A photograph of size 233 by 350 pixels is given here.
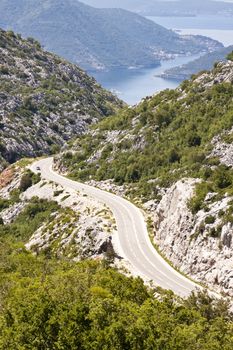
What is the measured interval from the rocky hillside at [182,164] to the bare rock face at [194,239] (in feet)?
0.33

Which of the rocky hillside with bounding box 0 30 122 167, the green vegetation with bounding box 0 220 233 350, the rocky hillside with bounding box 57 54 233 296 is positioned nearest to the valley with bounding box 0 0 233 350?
the green vegetation with bounding box 0 220 233 350

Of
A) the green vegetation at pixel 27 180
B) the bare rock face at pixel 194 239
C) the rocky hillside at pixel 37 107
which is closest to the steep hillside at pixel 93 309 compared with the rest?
the bare rock face at pixel 194 239

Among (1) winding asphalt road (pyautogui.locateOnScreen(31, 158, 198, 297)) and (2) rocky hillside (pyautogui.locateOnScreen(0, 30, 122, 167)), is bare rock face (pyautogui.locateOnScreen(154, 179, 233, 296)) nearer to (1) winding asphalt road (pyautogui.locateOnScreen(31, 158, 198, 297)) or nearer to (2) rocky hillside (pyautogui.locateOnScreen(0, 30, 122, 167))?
(1) winding asphalt road (pyautogui.locateOnScreen(31, 158, 198, 297))

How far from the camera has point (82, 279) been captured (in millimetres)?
42719

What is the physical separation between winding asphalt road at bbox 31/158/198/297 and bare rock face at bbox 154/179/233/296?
133 centimetres

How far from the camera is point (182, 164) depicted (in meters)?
84.1

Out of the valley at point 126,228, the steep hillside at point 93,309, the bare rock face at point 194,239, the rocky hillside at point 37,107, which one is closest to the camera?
the steep hillside at point 93,309

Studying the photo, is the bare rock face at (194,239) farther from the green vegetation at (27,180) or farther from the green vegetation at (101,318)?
the green vegetation at (27,180)

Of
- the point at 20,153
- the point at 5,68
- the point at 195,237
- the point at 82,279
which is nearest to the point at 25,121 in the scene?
the point at 20,153

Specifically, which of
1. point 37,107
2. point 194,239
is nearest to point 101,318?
point 194,239

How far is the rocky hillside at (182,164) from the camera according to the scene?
2146 inches

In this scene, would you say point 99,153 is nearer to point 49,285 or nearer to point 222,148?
point 222,148

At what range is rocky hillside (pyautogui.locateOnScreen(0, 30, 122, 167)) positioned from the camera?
14671cm

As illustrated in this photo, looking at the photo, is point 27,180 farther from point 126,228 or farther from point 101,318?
point 101,318
